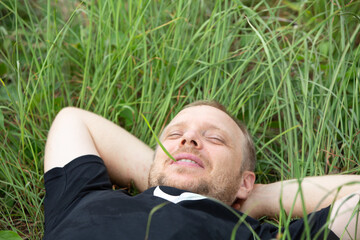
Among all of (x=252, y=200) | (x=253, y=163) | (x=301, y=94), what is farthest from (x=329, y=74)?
(x=252, y=200)

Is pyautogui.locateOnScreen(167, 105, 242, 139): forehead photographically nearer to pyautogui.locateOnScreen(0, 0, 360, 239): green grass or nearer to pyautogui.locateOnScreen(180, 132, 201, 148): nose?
pyautogui.locateOnScreen(180, 132, 201, 148): nose

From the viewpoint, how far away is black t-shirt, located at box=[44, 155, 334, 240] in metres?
1.54

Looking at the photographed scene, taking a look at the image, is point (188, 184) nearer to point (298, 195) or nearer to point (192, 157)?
point (192, 157)

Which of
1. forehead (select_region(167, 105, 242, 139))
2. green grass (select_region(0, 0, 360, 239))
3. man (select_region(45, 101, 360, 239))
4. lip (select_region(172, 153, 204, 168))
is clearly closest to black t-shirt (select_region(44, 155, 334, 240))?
man (select_region(45, 101, 360, 239))

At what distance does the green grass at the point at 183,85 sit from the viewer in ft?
7.20

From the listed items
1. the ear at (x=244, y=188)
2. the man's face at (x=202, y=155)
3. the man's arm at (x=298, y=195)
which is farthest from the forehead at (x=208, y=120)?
the man's arm at (x=298, y=195)

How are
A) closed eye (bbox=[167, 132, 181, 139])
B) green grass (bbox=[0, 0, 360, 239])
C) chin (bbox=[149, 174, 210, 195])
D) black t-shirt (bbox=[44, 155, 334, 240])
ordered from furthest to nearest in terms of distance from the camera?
green grass (bbox=[0, 0, 360, 239]) → closed eye (bbox=[167, 132, 181, 139]) → chin (bbox=[149, 174, 210, 195]) → black t-shirt (bbox=[44, 155, 334, 240])

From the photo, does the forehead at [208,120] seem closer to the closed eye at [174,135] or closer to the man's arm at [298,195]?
the closed eye at [174,135]

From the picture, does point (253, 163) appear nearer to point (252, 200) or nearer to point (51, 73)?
point (252, 200)

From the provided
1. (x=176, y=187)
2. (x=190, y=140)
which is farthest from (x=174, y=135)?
(x=176, y=187)

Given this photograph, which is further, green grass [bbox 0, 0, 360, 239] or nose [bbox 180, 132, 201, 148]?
green grass [bbox 0, 0, 360, 239]

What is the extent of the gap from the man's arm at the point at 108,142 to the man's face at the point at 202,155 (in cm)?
21

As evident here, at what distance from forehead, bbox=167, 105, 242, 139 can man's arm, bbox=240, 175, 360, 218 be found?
0.29 meters

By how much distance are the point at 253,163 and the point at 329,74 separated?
634 millimetres
